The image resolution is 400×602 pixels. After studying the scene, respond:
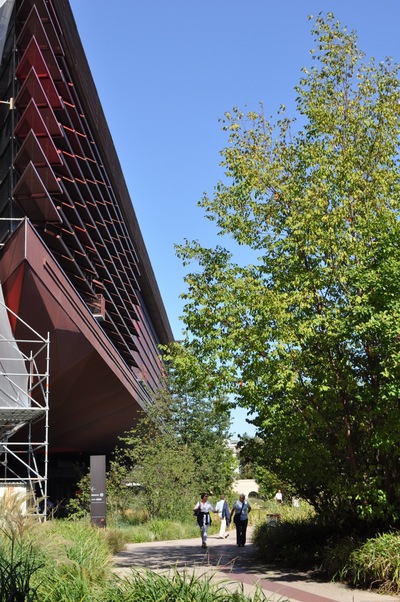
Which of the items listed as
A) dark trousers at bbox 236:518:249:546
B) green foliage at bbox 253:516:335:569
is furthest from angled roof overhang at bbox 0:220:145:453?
green foliage at bbox 253:516:335:569

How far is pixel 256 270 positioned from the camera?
16.0 meters

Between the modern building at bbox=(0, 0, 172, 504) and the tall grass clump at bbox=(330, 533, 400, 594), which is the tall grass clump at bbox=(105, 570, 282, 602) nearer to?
the tall grass clump at bbox=(330, 533, 400, 594)

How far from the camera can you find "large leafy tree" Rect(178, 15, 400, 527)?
44.9 feet

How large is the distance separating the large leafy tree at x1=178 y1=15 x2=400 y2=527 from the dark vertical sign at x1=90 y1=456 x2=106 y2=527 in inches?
298

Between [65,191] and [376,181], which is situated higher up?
[65,191]

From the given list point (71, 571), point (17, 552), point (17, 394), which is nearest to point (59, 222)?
point (17, 394)

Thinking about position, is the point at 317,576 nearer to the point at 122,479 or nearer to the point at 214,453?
the point at 122,479

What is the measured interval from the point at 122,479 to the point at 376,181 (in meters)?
21.5

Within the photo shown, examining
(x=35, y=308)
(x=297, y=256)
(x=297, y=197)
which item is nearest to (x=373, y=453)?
(x=297, y=256)

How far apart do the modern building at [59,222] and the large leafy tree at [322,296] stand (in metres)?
8.91

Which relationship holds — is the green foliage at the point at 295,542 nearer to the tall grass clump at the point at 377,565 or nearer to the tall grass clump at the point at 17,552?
the tall grass clump at the point at 377,565

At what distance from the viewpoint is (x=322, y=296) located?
15156 millimetres

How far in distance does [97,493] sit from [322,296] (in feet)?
37.1

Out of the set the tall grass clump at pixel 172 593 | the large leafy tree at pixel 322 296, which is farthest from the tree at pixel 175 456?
the tall grass clump at pixel 172 593
